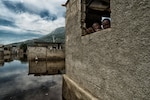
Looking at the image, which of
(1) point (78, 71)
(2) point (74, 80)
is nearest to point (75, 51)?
(1) point (78, 71)

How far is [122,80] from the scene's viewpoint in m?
2.82

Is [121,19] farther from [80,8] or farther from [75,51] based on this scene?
[75,51]

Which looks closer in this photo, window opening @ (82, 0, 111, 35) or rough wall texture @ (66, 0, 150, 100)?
rough wall texture @ (66, 0, 150, 100)

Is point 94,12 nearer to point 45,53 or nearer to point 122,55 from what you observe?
point 122,55

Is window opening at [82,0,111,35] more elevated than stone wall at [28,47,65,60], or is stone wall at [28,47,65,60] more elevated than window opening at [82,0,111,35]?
window opening at [82,0,111,35]

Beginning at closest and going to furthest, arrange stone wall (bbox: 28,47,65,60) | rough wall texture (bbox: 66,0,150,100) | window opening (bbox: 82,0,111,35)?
1. rough wall texture (bbox: 66,0,150,100)
2. window opening (bbox: 82,0,111,35)
3. stone wall (bbox: 28,47,65,60)

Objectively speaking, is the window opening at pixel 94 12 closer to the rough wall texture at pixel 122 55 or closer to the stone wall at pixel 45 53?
the rough wall texture at pixel 122 55

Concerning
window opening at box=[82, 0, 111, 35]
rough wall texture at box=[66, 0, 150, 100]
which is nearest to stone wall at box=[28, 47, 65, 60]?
window opening at box=[82, 0, 111, 35]

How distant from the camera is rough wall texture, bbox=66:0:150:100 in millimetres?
2303

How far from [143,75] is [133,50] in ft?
1.57

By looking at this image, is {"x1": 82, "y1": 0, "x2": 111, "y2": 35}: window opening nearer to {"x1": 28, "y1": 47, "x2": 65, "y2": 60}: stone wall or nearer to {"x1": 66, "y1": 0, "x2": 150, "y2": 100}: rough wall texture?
{"x1": 66, "y1": 0, "x2": 150, "y2": 100}: rough wall texture

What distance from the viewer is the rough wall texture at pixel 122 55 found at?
7.55 ft

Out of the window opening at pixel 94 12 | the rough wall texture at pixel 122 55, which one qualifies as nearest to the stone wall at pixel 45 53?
the window opening at pixel 94 12

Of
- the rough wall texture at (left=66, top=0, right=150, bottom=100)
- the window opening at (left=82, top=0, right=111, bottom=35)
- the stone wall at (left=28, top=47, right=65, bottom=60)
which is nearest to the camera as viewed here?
the rough wall texture at (left=66, top=0, right=150, bottom=100)
